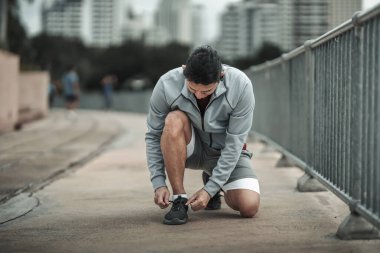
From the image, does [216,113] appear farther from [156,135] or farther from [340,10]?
[340,10]

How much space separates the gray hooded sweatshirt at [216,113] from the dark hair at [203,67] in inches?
12.7

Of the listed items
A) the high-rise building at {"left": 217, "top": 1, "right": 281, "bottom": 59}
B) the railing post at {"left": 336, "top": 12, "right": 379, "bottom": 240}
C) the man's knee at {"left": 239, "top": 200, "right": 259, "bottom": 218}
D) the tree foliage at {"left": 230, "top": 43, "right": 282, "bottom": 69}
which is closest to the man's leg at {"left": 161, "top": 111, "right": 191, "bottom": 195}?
the man's knee at {"left": 239, "top": 200, "right": 259, "bottom": 218}

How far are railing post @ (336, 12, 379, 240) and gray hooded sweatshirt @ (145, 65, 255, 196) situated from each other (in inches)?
34.1

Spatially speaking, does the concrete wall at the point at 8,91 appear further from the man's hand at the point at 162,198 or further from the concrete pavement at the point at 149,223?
→ the man's hand at the point at 162,198

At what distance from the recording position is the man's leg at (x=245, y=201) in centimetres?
462

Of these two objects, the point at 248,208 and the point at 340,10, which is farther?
the point at 340,10

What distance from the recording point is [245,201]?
462cm

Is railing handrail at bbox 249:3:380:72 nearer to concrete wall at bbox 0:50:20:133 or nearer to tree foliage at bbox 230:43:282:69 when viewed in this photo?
concrete wall at bbox 0:50:20:133

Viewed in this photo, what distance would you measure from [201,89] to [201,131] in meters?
0.64

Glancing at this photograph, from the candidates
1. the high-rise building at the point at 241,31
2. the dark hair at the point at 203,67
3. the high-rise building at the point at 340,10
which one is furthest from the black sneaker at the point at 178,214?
the high-rise building at the point at 241,31

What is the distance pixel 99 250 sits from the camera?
3785 mm

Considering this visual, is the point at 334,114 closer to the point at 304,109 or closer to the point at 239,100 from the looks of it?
the point at 239,100

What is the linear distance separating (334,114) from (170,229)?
1447 millimetres

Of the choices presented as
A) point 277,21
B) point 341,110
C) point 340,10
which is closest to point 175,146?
point 341,110
